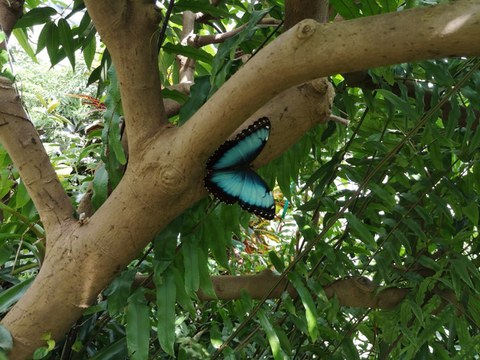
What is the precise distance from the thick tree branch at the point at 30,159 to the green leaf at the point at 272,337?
0.97 ft

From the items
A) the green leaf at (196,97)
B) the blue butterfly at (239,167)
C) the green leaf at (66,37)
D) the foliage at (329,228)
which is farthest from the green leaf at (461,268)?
the green leaf at (66,37)

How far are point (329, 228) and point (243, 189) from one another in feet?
0.66

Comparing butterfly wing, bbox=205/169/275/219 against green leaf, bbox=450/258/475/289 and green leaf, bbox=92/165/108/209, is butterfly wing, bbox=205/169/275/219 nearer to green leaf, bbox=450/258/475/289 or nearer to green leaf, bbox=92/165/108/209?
green leaf, bbox=92/165/108/209

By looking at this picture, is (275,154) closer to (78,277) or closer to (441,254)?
(78,277)

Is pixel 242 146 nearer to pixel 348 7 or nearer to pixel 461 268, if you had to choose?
pixel 348 7

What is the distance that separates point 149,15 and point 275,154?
0.72 ft

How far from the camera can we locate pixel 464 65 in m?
0.91

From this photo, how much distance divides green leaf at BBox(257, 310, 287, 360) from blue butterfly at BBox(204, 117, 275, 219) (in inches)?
7.4

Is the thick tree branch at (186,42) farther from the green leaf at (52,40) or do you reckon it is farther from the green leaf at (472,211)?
the green leaf at (472,211)

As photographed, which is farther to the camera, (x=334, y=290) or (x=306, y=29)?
(x=334, y=290)

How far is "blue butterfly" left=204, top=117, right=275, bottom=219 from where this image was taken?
2.36ft

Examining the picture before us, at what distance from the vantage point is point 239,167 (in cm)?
75

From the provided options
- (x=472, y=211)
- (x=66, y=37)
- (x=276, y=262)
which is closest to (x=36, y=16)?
(x=66, y=37)

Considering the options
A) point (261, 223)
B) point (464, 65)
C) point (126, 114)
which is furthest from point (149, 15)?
point (261, 223)
